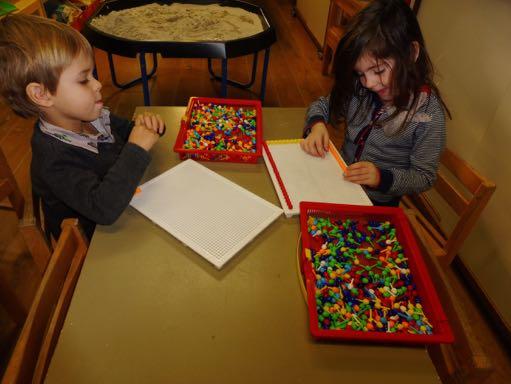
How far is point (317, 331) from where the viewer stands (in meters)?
0.56

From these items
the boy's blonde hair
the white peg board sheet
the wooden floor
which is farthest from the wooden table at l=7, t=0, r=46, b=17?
the white peg board sheet

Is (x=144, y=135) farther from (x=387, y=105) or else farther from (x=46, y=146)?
(x=387, y=105)

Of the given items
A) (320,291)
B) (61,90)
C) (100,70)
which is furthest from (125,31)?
(320,291)

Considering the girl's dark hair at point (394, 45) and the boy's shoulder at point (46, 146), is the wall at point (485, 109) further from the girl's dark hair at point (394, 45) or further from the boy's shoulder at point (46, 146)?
the boy's shoulder at point (46, 146)

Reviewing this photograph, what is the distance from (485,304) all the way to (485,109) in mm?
795

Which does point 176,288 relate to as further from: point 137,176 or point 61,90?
point 61,90

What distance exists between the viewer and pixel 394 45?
90 cm

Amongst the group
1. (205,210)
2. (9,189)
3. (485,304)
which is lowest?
(485,304)

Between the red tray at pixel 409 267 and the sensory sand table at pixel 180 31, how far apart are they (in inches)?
55.6

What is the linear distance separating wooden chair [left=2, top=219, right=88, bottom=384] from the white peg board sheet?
0.51ft

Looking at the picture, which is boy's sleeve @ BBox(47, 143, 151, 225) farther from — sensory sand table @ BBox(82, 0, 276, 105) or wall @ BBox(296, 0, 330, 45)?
wall @ BBox(296, 0, 330, 45)

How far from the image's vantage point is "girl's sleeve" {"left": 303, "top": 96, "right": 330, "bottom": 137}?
3.72 ft

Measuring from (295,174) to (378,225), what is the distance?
251 mm

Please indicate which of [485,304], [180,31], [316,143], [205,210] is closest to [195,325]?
[205,210]
